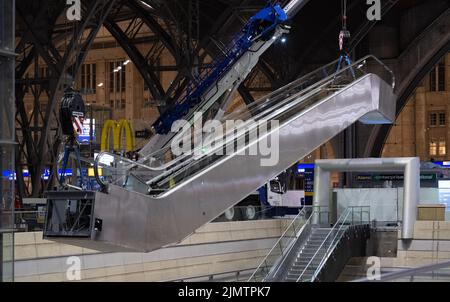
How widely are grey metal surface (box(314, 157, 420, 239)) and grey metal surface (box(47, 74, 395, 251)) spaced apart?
558 cm

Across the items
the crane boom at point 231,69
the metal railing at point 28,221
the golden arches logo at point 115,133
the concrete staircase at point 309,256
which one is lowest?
the concrete staircase at point 309,256

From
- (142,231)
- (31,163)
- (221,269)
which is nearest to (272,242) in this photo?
(221,269)

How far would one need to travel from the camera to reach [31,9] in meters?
31.6

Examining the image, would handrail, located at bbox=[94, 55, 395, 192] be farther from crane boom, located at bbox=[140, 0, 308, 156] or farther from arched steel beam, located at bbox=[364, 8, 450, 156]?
arched steel beam, located at bbox=[364, 8, 450, 156]

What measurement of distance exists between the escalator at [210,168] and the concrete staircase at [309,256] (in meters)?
3.93

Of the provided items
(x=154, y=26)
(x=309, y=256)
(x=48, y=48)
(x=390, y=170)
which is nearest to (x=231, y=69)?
(x=390, y=170)

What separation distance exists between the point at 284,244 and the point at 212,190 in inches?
317

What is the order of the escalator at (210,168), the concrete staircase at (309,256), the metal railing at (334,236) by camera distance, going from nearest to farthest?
the escalator at (210,168) → the concrete staircase at (309,256) → the metal railing at (334,236)

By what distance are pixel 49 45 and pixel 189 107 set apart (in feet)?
23.1

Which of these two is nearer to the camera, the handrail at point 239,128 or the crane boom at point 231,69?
the handrail at point 239,128

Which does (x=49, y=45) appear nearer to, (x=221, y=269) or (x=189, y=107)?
(x=189, y=107)

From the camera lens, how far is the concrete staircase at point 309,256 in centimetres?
2120

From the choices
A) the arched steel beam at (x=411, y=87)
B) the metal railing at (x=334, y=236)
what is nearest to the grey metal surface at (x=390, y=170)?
the metal railing at (x=334, y=236)

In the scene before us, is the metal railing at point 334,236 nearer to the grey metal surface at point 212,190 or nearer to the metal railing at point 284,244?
the metal railing at point 284,244
